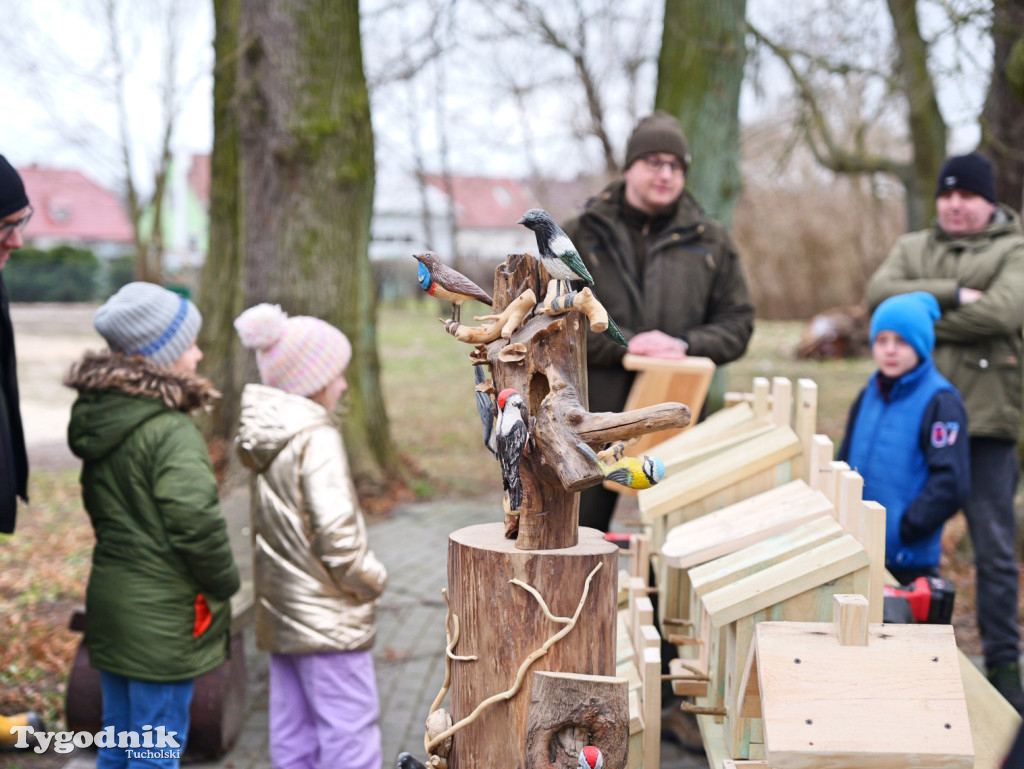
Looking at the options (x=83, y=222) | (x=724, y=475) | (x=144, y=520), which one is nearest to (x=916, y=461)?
(x=724, y=475)

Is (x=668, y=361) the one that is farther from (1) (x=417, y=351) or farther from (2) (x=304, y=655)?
(1) (x=417, y=351)

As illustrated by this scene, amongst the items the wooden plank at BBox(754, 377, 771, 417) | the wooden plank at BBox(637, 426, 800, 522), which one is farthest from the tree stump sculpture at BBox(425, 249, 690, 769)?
the wooden plank at BBox(754, 377, 771, 417)

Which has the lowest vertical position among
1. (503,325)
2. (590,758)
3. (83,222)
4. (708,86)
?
(590,758)

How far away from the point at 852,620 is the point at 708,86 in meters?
5.59

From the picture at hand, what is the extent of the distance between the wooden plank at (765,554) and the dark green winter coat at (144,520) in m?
1.62

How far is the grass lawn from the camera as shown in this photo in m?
4.63

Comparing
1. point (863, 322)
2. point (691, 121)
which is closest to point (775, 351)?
point (863, 322)

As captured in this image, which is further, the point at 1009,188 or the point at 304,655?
the point at 1009,188

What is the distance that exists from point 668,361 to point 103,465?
2028mm

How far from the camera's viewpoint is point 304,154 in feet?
21.2

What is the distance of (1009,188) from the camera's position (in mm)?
6574

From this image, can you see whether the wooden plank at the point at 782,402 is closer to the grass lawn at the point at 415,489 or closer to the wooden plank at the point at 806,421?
the wooden plank at the point at 806,421

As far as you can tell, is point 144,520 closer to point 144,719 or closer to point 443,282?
point 144,719

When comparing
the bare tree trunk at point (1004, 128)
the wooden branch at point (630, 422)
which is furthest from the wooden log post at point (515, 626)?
the bare tree trunk at point (1004, 128)
